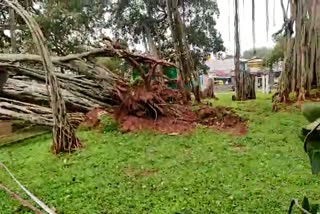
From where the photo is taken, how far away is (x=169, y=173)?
3.13 meters

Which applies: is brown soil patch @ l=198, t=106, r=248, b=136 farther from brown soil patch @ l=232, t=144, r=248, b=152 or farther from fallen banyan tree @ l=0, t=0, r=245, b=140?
brown soil patch @ l=232, t=144, r=248, b=152

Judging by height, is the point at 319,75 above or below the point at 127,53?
below

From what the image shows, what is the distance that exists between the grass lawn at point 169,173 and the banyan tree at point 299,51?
173 centimetres

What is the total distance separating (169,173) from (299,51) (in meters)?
3.64

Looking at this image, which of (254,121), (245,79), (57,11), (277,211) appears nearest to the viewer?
(277,211)

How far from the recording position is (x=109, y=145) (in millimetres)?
3977


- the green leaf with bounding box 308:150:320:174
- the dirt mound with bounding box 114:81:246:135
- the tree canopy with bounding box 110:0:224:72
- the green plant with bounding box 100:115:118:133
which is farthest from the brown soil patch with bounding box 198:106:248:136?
the tree canopy with bounding box 110:0:224:72

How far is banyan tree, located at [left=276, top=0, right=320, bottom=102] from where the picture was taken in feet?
18.9

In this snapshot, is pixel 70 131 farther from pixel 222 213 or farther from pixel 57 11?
pixel 57 11

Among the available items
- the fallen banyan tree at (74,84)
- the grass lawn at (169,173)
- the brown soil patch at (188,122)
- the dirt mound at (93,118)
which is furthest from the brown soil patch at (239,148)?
the dirt mound at (93,118)

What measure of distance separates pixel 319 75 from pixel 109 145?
4.00 m

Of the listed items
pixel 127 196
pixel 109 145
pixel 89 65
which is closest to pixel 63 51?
pixel 89 65

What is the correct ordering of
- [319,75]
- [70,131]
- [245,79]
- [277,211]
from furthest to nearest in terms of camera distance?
[245,79] → [319,75] → [70,131] → [277,211]

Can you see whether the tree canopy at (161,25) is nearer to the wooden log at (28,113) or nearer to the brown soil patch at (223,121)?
the brown soil patch at (223,121)
